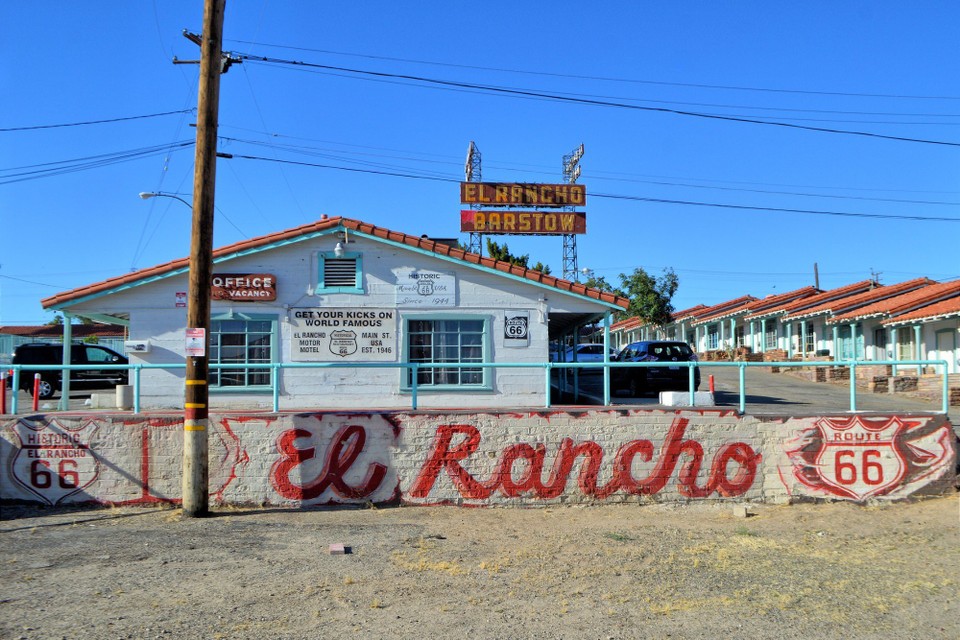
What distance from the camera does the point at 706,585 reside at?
741cm

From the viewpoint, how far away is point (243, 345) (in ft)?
51.3

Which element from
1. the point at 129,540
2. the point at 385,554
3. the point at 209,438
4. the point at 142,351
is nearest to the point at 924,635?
the point at 385,554

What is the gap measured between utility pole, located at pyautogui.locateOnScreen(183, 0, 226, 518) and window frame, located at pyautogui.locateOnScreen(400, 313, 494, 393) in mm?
5537

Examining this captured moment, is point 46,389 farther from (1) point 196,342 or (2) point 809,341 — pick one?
(2) point 809,341

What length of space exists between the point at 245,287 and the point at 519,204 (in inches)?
794

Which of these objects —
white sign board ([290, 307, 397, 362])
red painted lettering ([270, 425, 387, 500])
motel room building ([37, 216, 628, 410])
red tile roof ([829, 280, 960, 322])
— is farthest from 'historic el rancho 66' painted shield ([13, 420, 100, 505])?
red tile roof ([829, 280, 960, 322])

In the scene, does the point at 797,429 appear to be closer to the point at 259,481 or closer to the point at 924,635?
the point at 924,635

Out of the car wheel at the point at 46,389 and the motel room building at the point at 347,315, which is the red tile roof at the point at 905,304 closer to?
the motel room building at the point at 347,315

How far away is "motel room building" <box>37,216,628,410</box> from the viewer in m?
15.3

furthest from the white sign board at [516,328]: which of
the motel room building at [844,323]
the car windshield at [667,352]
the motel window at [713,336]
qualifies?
the motel window at [713,336]

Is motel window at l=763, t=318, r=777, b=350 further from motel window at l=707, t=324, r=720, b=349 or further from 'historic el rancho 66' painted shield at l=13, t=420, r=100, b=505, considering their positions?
'historic el rancho 66' painted shield at l=13, t=420, r=100, b=505

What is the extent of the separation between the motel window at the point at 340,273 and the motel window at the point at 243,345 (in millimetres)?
1231

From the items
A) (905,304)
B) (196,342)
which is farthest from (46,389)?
(905,304)

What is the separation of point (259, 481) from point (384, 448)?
1787 mm
